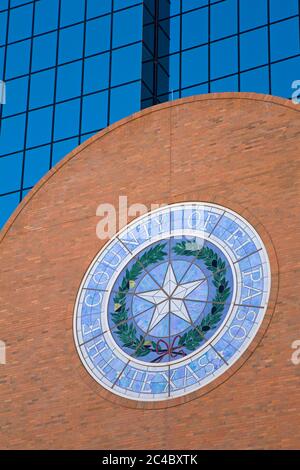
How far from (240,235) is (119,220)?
12.9 ft

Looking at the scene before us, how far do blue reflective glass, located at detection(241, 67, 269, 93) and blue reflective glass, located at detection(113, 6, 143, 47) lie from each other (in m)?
4.76

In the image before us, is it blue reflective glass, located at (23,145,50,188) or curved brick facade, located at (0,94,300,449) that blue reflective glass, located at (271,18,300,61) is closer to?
blue reflective glass, located at (23,145,50,188)

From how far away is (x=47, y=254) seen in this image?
38062mm

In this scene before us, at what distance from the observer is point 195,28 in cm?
4897

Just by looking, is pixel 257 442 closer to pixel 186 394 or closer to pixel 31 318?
pixel 186 394

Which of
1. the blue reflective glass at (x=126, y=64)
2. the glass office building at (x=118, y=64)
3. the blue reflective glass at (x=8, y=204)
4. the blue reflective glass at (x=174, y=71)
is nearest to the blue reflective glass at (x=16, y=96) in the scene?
the glass office building at (x=118, y=64)

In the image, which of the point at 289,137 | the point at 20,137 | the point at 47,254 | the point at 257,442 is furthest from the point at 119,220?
the point at 20,137

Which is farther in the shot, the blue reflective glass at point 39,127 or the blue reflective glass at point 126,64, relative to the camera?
the blue reflective glass at point 39,127

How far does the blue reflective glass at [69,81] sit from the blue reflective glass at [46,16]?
7.50 ft

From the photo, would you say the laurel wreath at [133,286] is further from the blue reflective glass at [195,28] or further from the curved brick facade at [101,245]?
the blue reflective glass at [195,28]

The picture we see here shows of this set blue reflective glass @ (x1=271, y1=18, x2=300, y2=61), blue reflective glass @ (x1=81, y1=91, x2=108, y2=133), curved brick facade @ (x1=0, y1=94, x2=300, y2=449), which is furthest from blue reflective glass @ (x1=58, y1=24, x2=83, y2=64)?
curved brick facade @ (x1=0, y1=94, x2=300, y2=449)

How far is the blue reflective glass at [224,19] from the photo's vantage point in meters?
48.2

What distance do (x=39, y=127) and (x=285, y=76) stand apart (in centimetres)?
981

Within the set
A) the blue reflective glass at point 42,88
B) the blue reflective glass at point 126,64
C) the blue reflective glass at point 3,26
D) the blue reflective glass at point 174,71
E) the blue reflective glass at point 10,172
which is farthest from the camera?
the blue reflective glass at point 3,26
